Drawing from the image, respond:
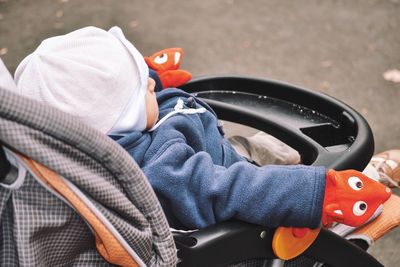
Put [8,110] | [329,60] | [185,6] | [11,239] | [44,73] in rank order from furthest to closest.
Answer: [185,6], [329,60], [44,73], [11,239], [8,110]

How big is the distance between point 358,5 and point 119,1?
56.3 inches

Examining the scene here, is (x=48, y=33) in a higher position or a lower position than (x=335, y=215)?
lower

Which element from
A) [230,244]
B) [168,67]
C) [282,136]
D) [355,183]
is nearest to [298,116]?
[282,136]

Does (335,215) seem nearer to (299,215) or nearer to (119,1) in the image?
(299,215)

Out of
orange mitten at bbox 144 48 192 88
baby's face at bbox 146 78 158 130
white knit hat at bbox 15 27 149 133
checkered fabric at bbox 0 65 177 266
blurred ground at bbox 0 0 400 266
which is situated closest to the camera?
checkered fabric at bbox 0 65 177 266

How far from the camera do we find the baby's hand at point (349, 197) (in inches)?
42.8

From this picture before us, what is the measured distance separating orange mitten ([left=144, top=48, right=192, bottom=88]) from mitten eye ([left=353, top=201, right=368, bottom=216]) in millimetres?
662

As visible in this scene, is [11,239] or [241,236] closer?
[11,239]

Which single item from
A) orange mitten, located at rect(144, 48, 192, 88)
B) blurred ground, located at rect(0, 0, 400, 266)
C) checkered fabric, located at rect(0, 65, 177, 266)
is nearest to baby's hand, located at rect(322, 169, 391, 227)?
checkered fabric, located at rect(0, 65, 177, 266)

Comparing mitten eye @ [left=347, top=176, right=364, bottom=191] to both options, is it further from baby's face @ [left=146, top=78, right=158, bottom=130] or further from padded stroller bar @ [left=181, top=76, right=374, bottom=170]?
baby's face @ [left=146, top=78, right=158, bottom=130]

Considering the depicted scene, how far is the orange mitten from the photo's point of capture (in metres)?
1.56

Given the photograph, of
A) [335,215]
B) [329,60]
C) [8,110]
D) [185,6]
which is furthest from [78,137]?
[185,6]

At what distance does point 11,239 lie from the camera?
2.81 ft

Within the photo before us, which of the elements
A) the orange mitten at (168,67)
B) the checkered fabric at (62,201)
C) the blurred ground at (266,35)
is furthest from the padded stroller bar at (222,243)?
the blurred ground at (266,35)
